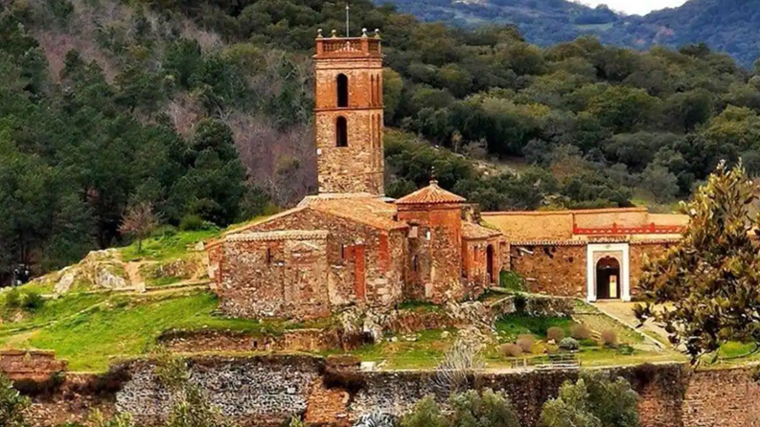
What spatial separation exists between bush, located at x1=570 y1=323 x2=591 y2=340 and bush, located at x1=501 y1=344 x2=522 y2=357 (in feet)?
5.30

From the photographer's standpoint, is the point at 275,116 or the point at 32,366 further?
the point at 275,116

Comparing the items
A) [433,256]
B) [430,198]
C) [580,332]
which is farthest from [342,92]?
[580,332]

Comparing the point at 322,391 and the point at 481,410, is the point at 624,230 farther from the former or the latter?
the point at 481,410

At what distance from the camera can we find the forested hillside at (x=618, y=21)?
158 metres

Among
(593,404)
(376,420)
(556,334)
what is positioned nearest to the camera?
(593,404)

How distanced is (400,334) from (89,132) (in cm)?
2298

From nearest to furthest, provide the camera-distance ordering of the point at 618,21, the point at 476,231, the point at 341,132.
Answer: the point at 476,231 < the point at 341,132 < the point at 618,21

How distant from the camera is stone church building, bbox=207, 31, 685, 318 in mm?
36750

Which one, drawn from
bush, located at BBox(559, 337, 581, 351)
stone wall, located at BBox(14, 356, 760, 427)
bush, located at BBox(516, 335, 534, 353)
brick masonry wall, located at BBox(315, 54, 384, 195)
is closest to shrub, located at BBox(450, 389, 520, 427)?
stone wall, located at BBox(14, 356, 760, 427)

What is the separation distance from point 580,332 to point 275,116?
103ft

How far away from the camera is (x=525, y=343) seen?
37.1 meters

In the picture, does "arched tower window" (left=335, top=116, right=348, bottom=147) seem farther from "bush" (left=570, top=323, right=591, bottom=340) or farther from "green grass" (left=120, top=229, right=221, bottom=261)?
"bush" (left=570, top=323, right=591, bottom=340)

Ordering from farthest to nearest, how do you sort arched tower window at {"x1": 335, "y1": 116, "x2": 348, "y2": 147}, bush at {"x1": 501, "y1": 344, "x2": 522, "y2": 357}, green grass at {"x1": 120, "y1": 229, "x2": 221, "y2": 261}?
1. green grass at {"x1": 120, "y1": 229, "x2": 221, "y2": 261}
2. arched tower window at {"x1": 335, "y1": 116, "x2": 348, "y2": 147}
3. bush at {"x1": 501, "y1": 344, "x2": 522, "y2": 357}

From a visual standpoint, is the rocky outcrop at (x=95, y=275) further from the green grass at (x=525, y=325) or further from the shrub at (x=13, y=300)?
the green grass at (x=525, y=325)
